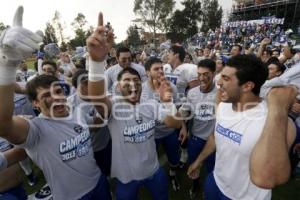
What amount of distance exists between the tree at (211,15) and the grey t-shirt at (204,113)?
6117 cm

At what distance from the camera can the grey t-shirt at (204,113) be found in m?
4.40

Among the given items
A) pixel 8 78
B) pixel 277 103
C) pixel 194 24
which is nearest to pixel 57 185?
pixel 8 78

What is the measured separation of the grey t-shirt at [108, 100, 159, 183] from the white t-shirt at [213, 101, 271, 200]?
0.80 meters

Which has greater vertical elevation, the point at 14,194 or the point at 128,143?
the point at 128,143

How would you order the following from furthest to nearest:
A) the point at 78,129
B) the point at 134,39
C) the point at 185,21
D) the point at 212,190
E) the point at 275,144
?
1. the point at 185,21
2. the point at 134,39
3. the point at 212,190
4. the point at 78,129
5. the point at 275,144

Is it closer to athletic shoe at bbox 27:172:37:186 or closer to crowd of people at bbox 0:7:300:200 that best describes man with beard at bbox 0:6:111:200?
crowd of people at bbox 0:7:300:200

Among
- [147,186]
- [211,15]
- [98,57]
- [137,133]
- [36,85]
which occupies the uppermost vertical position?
[211,15]

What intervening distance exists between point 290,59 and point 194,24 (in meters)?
54.6

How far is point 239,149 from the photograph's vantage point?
8.21 feet

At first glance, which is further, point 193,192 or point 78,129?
point 193,192

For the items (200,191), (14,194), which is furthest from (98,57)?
(200,191)

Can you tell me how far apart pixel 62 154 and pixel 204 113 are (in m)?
2.46

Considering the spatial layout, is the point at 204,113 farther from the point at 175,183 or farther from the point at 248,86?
the point at 248,86

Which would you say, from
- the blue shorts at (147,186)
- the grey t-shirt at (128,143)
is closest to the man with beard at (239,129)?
the blue shorts at (147,186)
